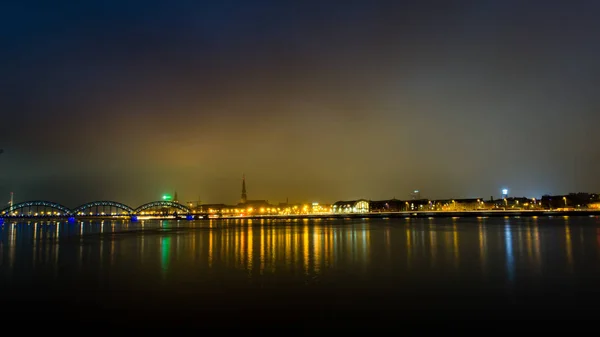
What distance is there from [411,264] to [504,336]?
12.5 metres

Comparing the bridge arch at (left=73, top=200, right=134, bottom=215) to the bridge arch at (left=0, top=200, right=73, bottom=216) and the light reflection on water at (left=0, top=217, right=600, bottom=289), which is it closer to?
the bridge arch at (left=0, top=200, right=73, bottom=216)

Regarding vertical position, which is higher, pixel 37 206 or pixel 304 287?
pixel 37 206

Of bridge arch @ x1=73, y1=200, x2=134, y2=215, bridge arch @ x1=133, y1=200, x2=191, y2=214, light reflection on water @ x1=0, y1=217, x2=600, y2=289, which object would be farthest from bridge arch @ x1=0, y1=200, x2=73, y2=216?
light reflection on water @ x1=0, y1=217, x2=600, y2=289

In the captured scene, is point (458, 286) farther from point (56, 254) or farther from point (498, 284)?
point (56, 254)

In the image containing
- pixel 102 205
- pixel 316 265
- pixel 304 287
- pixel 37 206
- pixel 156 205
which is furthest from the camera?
pixel 156 205

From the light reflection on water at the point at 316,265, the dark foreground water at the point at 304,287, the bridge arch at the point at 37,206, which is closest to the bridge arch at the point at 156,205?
the bridge arch at the point at 37,206

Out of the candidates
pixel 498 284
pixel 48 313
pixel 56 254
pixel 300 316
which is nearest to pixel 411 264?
pixel 498 284

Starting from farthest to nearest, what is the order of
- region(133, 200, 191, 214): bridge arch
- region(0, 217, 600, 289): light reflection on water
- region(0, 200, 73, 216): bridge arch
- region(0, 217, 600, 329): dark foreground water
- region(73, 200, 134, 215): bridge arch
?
region(133, 200, 191, 214): bridge arch → region(73, 200, 134, 215): bridge arch → region(0, 200, 73, 216): bridge arch → region(0, 217, 600, 289): light reflection on water → region(0, 217, 600, 329): dark foreground water

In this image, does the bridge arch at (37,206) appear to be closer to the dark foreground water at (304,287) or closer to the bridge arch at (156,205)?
the bridge arch at (156,205)

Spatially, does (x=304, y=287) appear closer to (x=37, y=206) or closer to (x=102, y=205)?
(x=102, y=205)

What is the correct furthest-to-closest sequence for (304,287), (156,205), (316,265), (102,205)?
(156,205)
(102,205)
(316,265)
(304,287)

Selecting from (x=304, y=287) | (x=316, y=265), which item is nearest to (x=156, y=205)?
(x=316, y=265)

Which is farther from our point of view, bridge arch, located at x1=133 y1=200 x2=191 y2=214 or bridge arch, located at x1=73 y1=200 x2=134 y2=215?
bridge arch, located at x1=133 y1=200 x2=191 y2=214

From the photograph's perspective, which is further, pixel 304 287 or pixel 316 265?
pixel 316 265
